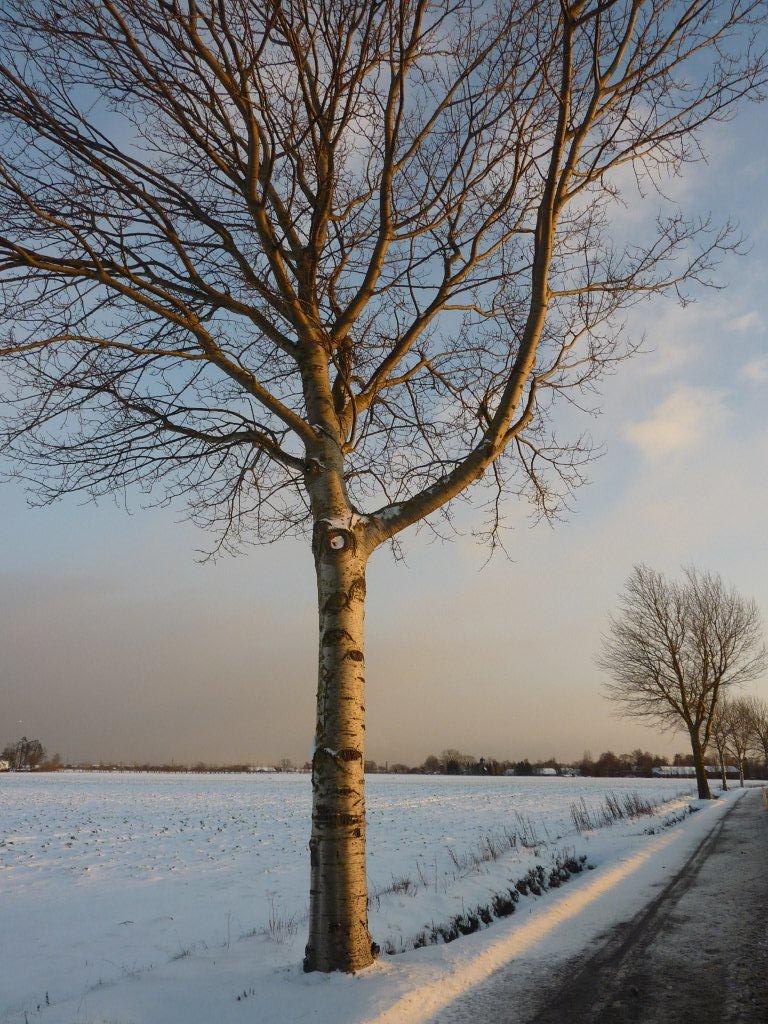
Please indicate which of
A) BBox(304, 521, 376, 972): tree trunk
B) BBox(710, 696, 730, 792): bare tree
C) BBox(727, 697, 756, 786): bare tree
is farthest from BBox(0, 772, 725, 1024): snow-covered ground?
BBox(727, 697, 756, 786): bare tree

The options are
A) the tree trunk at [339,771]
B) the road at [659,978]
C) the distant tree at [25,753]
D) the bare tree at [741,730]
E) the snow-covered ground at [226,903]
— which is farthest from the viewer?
the distant tree at [25,753]

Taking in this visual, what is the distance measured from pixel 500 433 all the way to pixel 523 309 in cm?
259

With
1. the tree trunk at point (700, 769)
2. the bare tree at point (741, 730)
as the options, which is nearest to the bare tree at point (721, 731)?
the bare tree at point (741, 730)

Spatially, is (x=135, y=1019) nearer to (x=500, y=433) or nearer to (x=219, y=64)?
(x=500, y=433)

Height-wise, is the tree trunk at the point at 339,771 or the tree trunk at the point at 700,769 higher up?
the tree trunk at the point at 339,771

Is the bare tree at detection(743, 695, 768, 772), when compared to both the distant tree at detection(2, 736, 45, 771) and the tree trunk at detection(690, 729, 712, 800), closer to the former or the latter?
the tree trunk at detection(690, 729, 712, 800)

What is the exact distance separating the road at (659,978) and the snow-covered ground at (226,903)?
0.52 m

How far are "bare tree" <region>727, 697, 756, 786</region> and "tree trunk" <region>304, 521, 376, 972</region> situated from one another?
55.9m

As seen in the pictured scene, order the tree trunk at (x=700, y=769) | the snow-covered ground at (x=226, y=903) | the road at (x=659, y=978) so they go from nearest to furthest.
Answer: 1. the road at (x=659, y=978)
2. the snow-covered ground at (x=226, y=903)
3. the tree trunk at (x=700, y=769)

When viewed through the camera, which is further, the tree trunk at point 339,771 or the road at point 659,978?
the tree trunk at point 339,771

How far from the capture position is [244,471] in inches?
290

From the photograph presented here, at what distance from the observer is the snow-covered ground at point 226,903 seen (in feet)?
12.8

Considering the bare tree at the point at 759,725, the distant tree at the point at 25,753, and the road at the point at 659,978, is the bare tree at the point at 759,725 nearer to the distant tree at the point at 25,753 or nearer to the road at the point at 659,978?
the road at the point at 659,978

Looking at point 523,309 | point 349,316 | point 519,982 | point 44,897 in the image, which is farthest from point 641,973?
point 44,897
